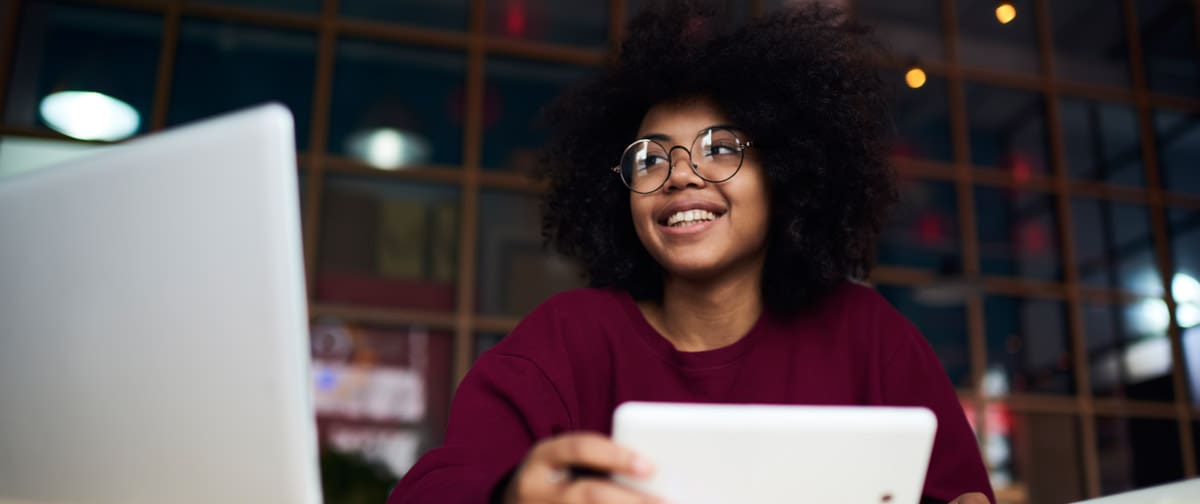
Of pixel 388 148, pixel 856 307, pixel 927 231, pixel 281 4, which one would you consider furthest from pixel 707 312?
pixel 927 231

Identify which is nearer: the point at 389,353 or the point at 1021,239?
the point at 389,353

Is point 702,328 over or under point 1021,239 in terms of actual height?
under

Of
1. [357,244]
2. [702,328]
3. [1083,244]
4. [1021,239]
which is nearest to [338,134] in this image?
[357,244]

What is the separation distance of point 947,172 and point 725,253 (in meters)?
2.71

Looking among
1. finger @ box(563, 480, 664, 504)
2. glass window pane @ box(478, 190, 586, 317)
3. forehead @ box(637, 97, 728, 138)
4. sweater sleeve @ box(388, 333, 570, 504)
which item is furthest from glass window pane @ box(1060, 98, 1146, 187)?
finger @ box(563, 480, 664, 504)

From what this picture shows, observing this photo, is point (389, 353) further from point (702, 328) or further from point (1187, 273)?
point (1187, 273)

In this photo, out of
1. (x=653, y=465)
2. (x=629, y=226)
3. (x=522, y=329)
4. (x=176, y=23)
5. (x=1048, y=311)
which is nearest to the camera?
(x=653, y=465)

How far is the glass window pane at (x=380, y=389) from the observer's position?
2.94m

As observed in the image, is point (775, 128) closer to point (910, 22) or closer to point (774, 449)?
point (774, 449)

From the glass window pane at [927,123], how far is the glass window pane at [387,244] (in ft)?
5.80

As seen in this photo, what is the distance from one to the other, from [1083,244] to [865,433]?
142 inches

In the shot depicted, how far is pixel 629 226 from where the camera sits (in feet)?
4.92

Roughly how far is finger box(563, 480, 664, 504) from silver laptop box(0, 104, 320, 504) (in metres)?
0.17

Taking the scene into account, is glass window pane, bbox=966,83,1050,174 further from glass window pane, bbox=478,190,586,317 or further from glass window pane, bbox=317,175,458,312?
glass window pane, bbox=317,175,458,312
